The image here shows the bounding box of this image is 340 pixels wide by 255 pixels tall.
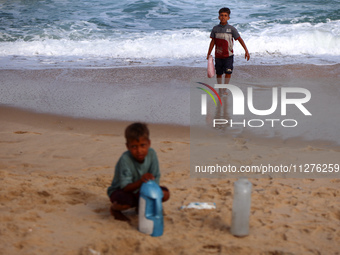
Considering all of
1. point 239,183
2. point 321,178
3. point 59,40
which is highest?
point 59,40

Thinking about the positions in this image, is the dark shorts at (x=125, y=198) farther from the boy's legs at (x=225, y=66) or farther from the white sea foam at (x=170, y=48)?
the white sea foam at (x=170, y=48)

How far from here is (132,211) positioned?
3.70 m

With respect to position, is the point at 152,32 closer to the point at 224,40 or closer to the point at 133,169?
the point at 224,40

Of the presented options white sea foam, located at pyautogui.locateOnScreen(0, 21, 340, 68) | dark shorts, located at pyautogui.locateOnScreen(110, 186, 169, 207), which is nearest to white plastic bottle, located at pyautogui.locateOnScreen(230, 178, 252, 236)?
dark shorts, located at pyautogui.locateOnScreen(110, 186, 169, 207)

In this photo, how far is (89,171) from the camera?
4758 millimetres

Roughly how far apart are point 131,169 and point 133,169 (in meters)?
0.02

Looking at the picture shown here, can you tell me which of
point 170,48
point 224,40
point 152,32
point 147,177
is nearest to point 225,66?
point 224,40

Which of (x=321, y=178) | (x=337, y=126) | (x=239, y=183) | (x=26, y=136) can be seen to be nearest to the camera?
(x=239, y=183)

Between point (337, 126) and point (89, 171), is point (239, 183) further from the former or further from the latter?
point (337, 126)

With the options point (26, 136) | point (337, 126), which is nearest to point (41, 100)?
point (26, 136)

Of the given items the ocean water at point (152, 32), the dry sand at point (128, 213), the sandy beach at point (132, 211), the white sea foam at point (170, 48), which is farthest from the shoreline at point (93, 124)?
the white sea foam at point (170, 48)

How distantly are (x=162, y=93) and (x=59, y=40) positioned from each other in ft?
24.5

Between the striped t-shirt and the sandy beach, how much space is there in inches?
83.4

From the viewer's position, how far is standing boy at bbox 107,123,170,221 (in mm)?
3146
